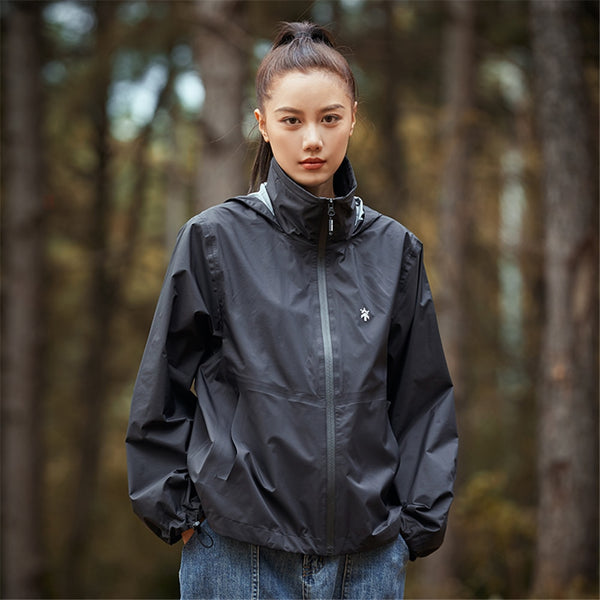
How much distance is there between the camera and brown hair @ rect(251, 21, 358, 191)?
2.36 m

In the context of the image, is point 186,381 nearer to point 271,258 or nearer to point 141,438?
point 141,438

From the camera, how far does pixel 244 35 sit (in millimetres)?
5086

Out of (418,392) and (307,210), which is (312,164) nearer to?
(307,210)

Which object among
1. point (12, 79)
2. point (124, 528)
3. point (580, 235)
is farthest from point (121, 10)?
point (124, 528)

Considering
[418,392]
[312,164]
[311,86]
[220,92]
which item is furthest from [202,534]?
[220,92]

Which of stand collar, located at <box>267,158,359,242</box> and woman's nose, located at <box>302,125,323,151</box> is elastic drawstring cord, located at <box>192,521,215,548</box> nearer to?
stand collar, located at <box>267,158,359,242</box>

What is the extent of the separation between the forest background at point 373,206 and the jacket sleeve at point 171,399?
109 inches

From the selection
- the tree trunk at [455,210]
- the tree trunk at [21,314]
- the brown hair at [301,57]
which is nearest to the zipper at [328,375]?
the brown hair at [301,57]

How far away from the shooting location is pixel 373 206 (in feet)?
32.9

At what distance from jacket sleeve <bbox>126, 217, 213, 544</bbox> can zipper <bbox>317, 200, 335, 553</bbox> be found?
33 centimetres

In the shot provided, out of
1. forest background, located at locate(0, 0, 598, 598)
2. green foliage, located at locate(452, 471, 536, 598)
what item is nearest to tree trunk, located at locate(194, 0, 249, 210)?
forest background, located at locate(0, 0, 598, 598)

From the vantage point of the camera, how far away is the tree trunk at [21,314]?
9172 millimetres

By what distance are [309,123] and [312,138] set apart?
5 centimetres

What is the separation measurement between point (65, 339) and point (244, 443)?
12.5 m
